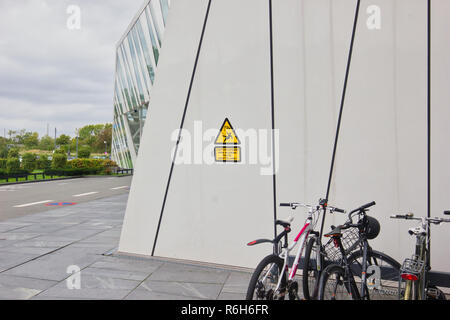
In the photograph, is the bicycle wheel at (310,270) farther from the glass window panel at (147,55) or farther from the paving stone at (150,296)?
the glass window panel at (147,55)

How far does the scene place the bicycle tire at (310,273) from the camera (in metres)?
3.72

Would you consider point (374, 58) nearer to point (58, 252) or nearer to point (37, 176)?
point (58, 252)

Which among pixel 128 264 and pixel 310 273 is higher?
pixel 310 273

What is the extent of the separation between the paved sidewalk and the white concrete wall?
1.71 ft

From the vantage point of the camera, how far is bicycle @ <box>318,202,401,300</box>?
3.43m

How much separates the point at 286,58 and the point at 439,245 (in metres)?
3.33

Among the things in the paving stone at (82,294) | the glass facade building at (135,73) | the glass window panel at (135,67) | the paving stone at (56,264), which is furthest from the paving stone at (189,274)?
the glass window panel at (135,67)

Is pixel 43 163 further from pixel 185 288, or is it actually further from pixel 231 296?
pixel 231 296

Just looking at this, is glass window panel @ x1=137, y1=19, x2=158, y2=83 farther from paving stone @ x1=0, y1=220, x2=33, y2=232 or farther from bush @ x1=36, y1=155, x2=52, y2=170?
paving stone @ x1=0, y1=220, x2=33, y2=232

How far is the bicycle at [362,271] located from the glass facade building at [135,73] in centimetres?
2537

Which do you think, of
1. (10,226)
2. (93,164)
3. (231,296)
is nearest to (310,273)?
(231,296)

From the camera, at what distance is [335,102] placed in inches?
204

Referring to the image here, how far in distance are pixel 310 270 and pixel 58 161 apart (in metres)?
33.4

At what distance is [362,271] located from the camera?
3.55 m
